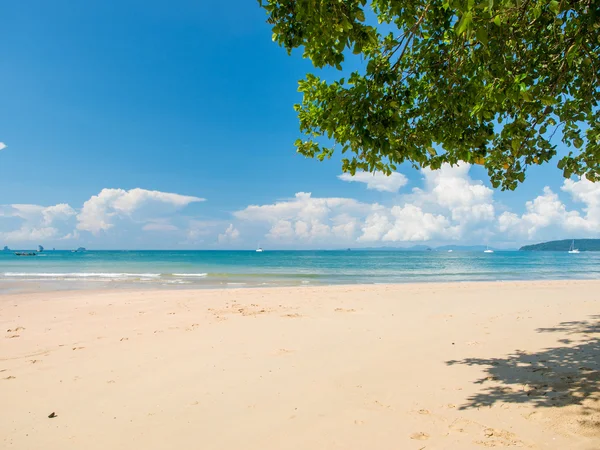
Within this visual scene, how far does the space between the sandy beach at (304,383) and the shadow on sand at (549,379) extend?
0.03 meters

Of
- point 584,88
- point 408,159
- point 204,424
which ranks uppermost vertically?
point 584,88

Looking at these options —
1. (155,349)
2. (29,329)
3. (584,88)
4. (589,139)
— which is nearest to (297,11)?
(584,88)

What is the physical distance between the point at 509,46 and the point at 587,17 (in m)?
1.64

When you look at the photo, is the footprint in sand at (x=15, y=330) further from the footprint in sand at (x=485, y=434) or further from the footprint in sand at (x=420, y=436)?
the footprint in sand at (x=485, y=434)

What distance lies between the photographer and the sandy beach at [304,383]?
4.11 metres

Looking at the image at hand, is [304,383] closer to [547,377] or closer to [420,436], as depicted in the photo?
[420,436]

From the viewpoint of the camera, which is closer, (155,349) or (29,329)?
(155,349)

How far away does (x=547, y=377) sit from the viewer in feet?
17.8

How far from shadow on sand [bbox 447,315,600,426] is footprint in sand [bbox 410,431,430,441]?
3.04 ft

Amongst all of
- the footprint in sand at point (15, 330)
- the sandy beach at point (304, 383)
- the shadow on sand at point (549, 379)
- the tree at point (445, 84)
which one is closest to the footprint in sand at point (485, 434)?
the sandy beach at point (304, 383)

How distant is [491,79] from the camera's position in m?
4.92

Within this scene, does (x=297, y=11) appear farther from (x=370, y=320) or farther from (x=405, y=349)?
(x=370, y=320)

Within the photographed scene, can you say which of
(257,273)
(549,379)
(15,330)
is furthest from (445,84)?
(257,273)

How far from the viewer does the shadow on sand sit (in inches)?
181
